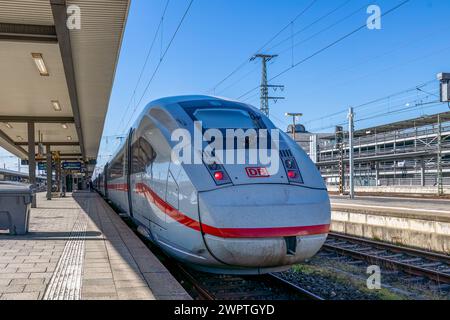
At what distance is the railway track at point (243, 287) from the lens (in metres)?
5.81

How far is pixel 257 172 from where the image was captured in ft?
18.8

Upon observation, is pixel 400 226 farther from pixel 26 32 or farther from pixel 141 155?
pixel 26 32

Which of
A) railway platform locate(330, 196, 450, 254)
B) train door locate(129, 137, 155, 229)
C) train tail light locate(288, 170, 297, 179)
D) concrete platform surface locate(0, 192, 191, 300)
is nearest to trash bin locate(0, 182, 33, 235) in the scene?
concrete platform surface locate(0, 192, 191, 300)

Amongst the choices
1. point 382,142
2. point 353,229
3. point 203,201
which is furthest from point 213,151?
point 382,142

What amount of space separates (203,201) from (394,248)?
6.26m

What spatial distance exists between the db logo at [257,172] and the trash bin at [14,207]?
6.10m

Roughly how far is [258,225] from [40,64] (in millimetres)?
9090

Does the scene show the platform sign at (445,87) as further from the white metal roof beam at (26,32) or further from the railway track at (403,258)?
the white metal roof beam at (26,32)

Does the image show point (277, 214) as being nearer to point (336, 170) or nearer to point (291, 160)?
point (291, 160)

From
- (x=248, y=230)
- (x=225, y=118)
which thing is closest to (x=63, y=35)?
(x=225, y=118)

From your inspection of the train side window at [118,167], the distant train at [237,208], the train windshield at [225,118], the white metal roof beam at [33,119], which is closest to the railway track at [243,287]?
the distant train at [237,208]

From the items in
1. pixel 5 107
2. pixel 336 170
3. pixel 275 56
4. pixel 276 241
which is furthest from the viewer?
pixel 336 170
